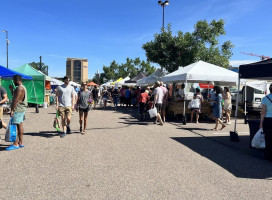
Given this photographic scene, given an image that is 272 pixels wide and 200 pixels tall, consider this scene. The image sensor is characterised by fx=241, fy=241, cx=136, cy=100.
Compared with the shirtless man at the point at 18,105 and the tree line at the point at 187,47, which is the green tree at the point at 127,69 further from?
the shirtless man at the point at 18,105

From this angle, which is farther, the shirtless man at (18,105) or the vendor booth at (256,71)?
the vendor booth at (256,71)

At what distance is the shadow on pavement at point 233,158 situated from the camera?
4395 millimetres

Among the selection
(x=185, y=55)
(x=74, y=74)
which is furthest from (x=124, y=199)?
(x=74, y=74)

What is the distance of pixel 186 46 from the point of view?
19047 millimetres

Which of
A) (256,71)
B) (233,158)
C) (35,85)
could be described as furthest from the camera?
(35,85)

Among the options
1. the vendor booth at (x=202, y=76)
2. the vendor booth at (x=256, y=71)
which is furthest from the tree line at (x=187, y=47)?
the vendor booth at (x=256, y=71)

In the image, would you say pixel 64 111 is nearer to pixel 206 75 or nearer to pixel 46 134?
pixel 46 134

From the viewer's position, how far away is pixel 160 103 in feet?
32.7

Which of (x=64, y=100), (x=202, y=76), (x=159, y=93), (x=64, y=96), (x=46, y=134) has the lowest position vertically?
(x=46, y=134)

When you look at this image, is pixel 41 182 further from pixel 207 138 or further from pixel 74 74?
pixel 74 74

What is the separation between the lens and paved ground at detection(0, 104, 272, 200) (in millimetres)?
3463

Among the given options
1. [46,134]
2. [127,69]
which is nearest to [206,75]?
[46,134]

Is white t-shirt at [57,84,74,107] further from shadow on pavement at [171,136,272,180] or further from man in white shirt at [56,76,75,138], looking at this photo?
shadow on pavement at [171,136,272,180]

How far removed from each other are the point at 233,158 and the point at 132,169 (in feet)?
7.80
